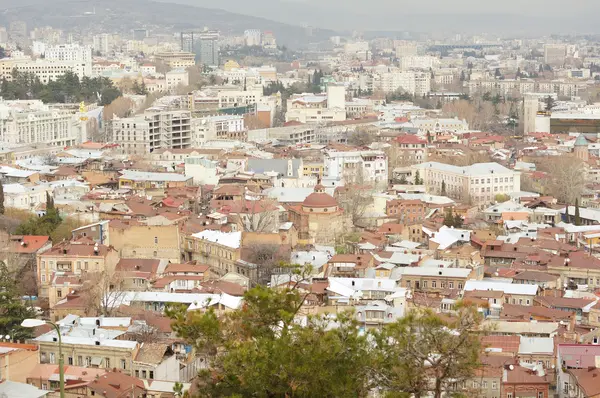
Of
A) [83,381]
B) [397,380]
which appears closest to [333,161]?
[83,381]

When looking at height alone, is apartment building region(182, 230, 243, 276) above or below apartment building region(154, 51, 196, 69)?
below

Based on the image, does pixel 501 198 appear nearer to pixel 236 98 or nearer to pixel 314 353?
pixel 314 353

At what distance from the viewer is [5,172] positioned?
32.5 meters

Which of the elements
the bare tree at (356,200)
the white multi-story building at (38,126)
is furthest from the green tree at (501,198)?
the white multi-story building at (38,126)

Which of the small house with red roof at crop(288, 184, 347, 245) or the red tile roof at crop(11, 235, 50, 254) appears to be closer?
the red tile roof at crop(11, 235, 50, 254)

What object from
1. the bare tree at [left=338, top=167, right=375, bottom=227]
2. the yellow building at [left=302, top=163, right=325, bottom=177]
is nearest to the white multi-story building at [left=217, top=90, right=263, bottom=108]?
the yellow building at [left=302, top=163, right=325, bottom=177]

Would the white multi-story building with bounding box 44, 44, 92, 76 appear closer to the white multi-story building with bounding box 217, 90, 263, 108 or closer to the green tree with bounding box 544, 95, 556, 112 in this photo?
the white multi-story building with bounding box 217, 90, 263, 108

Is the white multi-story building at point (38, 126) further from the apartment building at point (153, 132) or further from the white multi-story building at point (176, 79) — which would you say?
the white multi-story building at point (176, 79)

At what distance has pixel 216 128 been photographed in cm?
4781

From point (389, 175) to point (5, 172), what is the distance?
12.2 metres

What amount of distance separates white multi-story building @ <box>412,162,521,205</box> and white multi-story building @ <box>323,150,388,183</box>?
4.80 feet

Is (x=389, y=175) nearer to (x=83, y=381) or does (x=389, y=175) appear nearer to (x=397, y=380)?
(x=83, y=381)

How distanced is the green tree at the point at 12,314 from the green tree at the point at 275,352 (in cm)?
606

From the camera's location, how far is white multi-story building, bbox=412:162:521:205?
3562 cm
